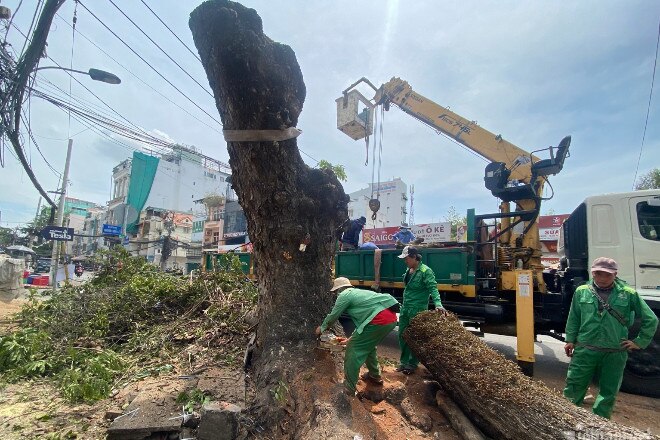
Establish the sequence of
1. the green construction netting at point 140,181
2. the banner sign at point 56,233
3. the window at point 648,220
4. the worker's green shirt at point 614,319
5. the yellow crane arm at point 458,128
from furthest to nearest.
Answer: the green construction netting at point 140,181, the banner sign at point 56,233, the yellow crane arm at point 458,128, the window at point 648,220, the worker's green shirt at point 614,319

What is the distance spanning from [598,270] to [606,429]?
5.02 feet

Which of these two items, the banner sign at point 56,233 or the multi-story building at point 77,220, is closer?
the banner sign at point 56,233

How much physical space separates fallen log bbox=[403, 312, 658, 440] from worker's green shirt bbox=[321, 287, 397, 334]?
55 centimetres

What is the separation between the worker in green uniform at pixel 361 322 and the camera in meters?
3.36

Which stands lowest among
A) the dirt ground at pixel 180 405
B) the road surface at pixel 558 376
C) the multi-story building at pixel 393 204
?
the road surface at pixel 558 376

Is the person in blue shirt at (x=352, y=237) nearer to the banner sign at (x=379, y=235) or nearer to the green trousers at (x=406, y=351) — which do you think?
the green trousers at (x=406, y=351)

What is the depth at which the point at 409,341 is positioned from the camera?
12.6 ft

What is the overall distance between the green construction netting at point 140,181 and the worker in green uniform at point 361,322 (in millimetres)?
35983

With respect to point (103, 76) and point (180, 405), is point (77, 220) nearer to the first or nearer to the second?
point (103, 76)

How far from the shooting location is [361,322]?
136 inches

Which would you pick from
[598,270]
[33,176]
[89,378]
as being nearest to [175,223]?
[33,176]

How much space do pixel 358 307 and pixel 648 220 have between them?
4206 mm

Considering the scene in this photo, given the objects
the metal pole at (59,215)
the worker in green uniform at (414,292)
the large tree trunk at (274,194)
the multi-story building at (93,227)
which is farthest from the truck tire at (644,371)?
the multi-story building at (93,227)

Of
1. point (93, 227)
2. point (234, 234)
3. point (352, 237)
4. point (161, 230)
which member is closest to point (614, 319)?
point (352, 237)
